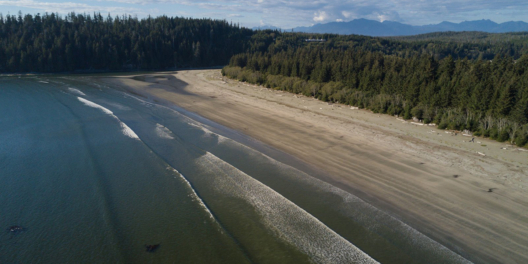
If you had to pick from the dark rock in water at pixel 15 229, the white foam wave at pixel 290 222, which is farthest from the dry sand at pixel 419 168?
the dark rock in water at pixel 15 229

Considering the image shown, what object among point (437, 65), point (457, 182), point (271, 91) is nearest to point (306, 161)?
point (457, 182)

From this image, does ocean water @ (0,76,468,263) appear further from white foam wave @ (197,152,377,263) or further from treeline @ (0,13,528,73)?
treeline @ (0,13,528,73)

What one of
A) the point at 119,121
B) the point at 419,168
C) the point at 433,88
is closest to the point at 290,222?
the point at 419,168

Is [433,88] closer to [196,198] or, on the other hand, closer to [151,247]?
[196,198]

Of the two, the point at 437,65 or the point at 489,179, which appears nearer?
the point at 489,179

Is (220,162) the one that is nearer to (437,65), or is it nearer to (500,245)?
(500,245)

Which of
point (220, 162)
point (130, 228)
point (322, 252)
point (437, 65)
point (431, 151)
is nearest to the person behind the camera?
point (322, 252)

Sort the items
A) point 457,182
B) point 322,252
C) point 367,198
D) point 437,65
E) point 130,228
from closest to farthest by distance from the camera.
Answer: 1. point 322,252
2. point 130,228
3. point 367,198
4. point 457,182
5. point 437,65

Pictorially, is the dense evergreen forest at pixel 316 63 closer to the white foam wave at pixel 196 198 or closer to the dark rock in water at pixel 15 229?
the white foam wave at pixel 196 198
